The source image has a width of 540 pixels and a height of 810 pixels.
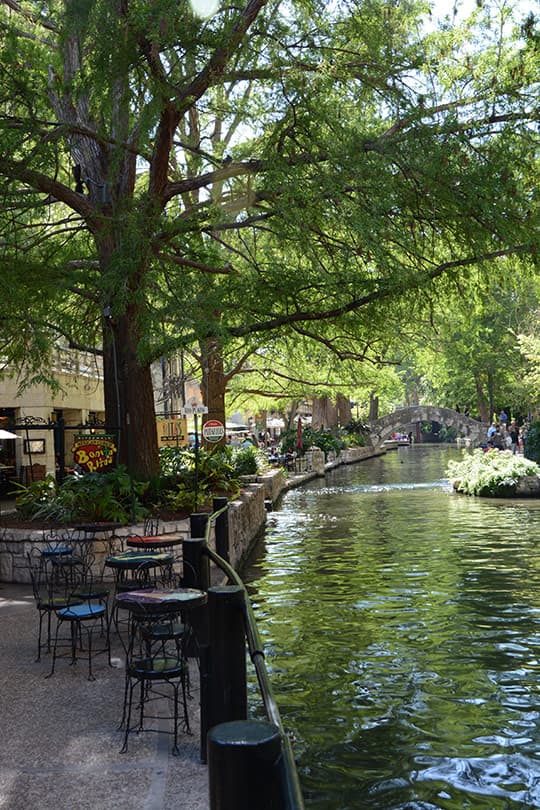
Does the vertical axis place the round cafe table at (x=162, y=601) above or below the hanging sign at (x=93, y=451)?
below

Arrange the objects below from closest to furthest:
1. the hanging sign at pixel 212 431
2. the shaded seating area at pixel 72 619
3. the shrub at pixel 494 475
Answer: the shaded seating area at pixel 72 619 → the hanging sign at pixel 212 431 → the shrub at pixel 494 475

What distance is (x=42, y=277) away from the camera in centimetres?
1502

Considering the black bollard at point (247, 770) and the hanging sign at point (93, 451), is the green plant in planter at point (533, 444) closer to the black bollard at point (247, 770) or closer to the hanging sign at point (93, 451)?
the hanging sign at point (93, 451)

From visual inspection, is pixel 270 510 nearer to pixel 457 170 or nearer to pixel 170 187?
pixel 170 187

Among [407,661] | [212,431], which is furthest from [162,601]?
[212,431]

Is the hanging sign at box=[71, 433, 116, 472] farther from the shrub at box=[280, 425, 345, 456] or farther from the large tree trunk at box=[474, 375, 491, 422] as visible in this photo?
the large tree trunk at box=[474, 375, 491, 422]

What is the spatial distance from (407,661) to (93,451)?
6.89 metres

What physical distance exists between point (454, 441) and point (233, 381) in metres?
68.9

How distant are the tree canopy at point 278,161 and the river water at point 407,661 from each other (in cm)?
443

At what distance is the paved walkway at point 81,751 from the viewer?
5.37 metres

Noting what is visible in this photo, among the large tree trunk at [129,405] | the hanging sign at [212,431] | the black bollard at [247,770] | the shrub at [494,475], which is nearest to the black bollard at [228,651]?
the black bollard at [247,770]

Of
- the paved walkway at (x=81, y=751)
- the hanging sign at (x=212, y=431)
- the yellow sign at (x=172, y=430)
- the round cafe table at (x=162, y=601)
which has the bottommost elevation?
the paved walkway at (x=81, y=751)

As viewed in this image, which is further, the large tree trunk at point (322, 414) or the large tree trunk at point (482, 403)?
the large tree trunk at point (482, 403)

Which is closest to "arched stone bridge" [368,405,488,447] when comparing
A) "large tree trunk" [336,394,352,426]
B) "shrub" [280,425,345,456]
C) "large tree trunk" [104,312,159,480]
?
"large tree trunk" [336,394,352,426]
